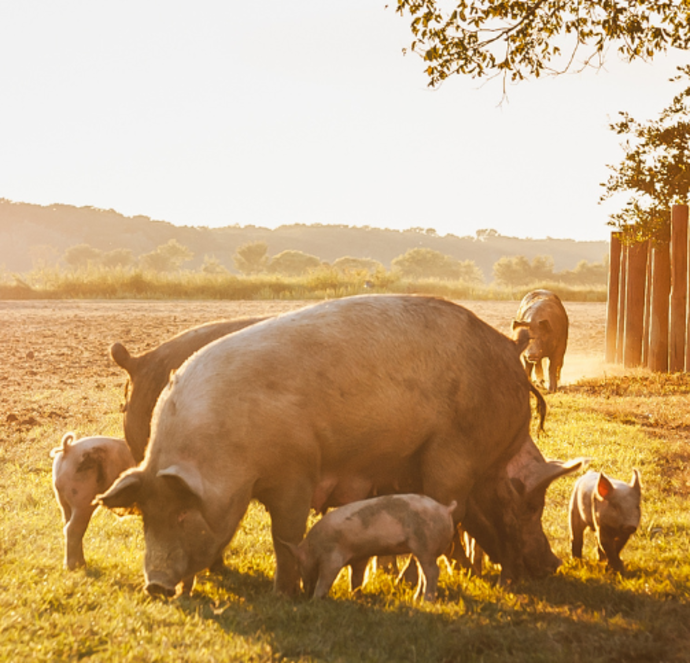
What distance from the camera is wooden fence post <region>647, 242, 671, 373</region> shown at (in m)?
15.6

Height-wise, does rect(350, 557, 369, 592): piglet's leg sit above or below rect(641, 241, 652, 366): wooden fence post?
below

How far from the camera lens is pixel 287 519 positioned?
4.76 metres

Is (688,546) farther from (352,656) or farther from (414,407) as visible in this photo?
(352,656)

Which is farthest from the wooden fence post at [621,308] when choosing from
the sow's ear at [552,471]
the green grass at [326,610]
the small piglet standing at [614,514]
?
the sow's ear at [552,471]

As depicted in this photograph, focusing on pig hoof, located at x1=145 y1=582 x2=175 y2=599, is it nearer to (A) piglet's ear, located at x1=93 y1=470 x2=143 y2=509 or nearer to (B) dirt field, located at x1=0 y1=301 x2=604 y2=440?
(A) piglet's ear, located at x1=93 y1=470 x2=143 y2=509

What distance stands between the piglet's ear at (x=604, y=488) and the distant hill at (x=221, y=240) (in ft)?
378

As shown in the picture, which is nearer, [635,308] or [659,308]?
[659,308]

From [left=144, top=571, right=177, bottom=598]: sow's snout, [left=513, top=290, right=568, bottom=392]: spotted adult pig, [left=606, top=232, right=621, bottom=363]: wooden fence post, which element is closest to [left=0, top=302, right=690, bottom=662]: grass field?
[left=144, top=571, right=177, bottom=598]: sow's snout

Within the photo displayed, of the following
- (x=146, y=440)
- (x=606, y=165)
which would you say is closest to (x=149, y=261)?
(x=606, y=165)

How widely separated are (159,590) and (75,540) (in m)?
1.59

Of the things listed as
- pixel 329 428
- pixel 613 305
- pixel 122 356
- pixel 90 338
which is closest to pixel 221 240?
pixel 90 338

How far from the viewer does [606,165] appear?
1452 cm

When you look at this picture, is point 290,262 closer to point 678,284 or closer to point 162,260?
point 162,260

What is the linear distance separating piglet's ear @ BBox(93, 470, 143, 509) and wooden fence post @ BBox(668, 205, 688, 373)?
12.3 metres
